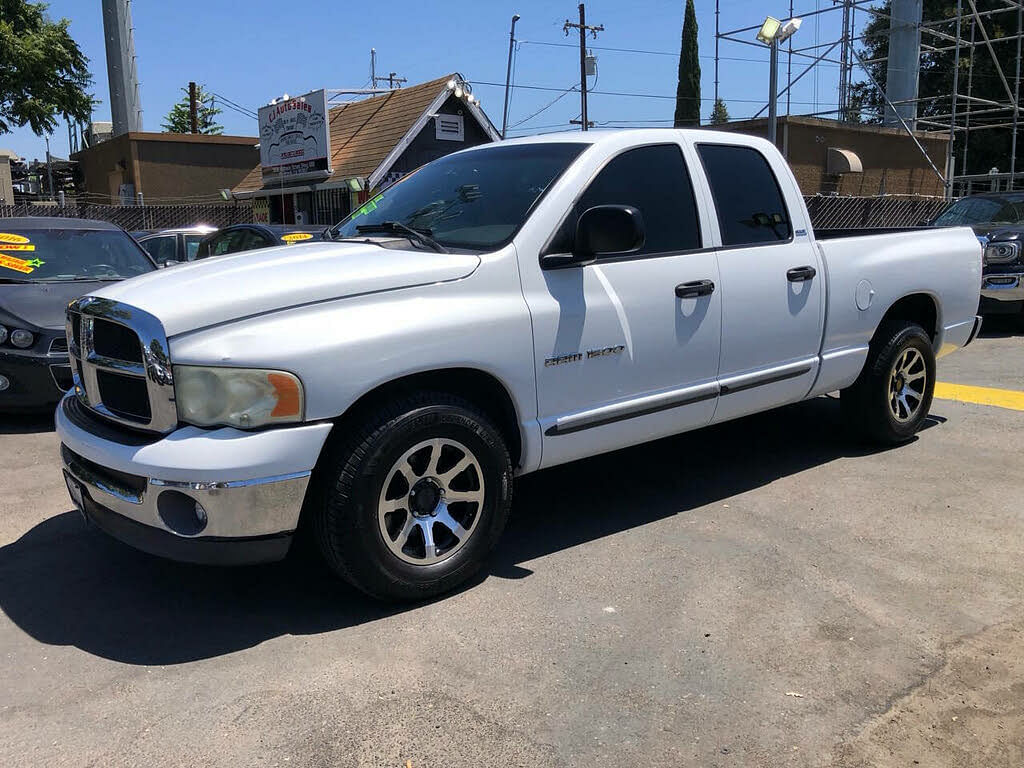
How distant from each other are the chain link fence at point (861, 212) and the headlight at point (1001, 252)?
931 cm

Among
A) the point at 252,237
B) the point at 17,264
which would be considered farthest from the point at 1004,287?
the point at 17,264

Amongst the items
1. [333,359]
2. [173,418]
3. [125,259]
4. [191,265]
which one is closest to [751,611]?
[333,359]

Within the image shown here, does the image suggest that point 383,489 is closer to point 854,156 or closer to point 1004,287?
point 1004,287

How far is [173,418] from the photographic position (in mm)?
3219

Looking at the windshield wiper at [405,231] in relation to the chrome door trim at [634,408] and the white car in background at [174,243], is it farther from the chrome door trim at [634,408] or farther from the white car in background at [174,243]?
the white car in background at [174,243]

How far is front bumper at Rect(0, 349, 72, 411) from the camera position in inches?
252

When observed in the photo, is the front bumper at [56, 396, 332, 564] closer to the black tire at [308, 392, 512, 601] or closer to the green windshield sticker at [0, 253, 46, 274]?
the black tire at [308, 392, 512, 601]

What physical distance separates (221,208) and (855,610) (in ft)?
87.4

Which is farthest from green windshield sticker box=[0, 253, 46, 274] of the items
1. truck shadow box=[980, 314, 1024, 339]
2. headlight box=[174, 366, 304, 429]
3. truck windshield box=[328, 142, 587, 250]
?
truck shadow box=[980, 314, 1024, 339]

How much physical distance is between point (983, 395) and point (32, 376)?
7545mm

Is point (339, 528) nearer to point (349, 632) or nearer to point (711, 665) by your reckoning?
point (349, 632)

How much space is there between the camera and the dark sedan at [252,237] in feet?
30.3

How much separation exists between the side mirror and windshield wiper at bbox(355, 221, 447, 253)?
1.65ft

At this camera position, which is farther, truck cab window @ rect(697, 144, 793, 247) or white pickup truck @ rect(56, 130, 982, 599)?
truck cab window @ rect(697, 144, 793, 247)
